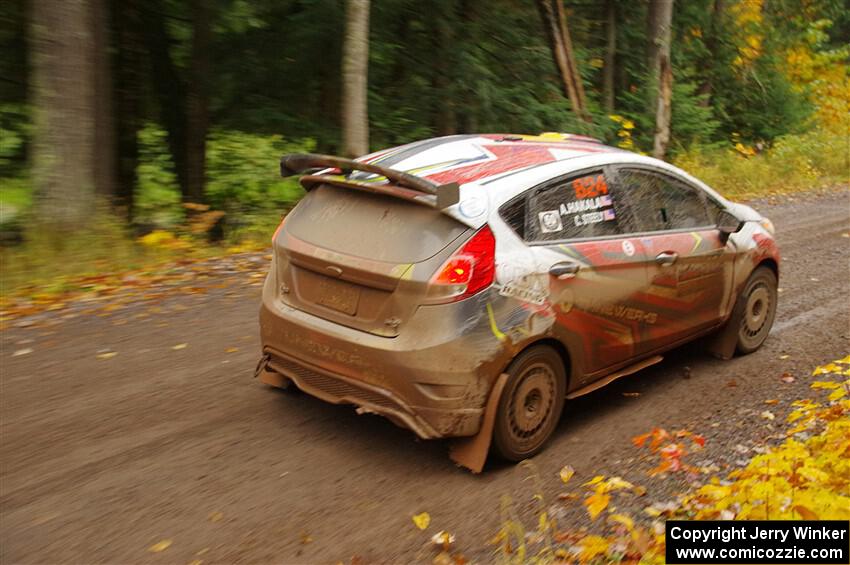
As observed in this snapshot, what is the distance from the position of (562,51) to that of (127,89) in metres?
9.18

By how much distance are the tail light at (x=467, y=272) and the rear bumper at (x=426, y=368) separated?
67mm

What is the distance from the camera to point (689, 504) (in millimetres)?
4152

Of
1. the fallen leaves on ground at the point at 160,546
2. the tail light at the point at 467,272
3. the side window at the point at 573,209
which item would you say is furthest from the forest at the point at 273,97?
the side window at the point at 573,209

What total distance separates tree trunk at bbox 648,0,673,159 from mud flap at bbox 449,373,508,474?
15557 millimetres

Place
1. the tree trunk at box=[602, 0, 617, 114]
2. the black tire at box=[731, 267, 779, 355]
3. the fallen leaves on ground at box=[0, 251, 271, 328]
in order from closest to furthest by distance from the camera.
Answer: the black tire at box=[731, 267, 779, 355]
the fallen leaves on ground at box=[0, 251, 271, 328]
the tree trunk at box=[602, 0, 617, 114]

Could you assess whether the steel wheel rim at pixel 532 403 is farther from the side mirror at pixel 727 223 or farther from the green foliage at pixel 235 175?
the green foliage at pixel 235 175

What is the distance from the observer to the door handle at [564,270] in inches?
189

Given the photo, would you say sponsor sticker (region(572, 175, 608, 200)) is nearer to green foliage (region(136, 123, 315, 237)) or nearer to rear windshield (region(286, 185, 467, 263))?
rear windshield (region(286, 185, 467, 263))

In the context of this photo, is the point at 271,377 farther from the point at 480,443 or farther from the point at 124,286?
the point at 124,286

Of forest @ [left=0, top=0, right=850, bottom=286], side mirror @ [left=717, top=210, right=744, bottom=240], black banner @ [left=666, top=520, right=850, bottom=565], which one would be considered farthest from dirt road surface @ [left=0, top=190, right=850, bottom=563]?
forest @ [left=0, top=0, right=850, bottom=286]

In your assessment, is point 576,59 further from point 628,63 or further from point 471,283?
point 471,283

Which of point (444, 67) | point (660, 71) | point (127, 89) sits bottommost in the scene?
point (127, 89)

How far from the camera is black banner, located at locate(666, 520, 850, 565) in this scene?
10.6 ft

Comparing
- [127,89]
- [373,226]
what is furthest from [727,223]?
[127,89]
